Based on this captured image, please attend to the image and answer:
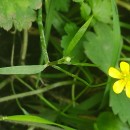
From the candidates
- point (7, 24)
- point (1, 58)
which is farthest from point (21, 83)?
point (7, 24)

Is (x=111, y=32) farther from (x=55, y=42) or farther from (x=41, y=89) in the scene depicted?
(x=41, y=89)

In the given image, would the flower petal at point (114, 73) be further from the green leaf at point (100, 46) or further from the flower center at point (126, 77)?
the green leaf at point (100, 46)

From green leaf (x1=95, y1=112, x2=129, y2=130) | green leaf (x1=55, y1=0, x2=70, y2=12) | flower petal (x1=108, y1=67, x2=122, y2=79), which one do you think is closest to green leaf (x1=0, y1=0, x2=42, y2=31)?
green leaf (x1=55, y1=0, x2=70, y2=12)

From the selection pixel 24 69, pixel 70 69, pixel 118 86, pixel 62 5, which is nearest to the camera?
pixel 24 69

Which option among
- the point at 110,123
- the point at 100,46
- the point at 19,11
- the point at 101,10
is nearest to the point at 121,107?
the point at 110,123

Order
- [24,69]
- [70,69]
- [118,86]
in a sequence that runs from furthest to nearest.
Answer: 1. [70,69]
2. [118,86]
3. [24,69]

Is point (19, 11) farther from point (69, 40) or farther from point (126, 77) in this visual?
point (126, 77)
